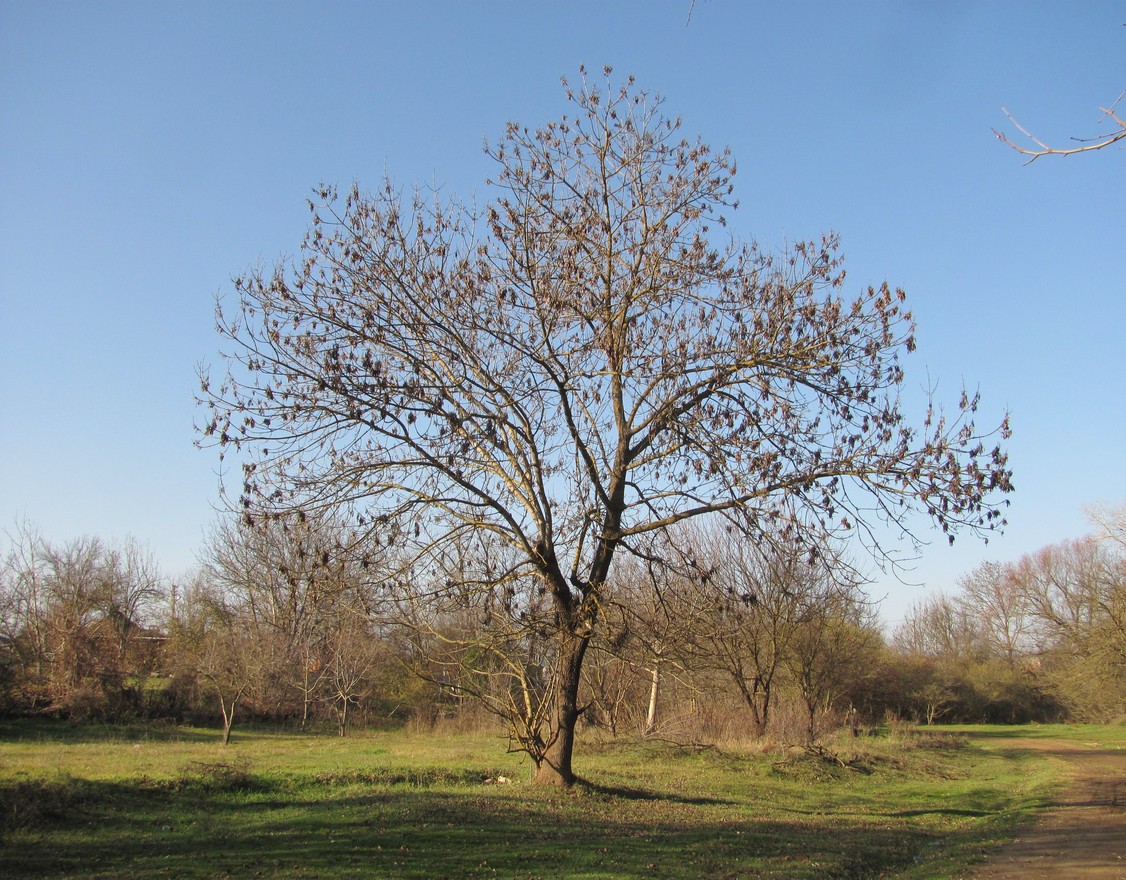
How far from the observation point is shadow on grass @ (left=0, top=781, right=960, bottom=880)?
7641 millimetres

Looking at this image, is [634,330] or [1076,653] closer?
[634,330]

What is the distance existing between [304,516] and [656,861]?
567cm

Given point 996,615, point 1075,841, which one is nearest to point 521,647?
point 1075,841

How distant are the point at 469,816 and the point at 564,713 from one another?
2344 mm

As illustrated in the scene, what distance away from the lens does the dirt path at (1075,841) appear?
8680mm

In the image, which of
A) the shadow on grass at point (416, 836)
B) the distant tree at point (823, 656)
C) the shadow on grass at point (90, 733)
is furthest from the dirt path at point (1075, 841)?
the shadow on grass at point (90, 733)

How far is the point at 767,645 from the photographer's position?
2661 centimetres

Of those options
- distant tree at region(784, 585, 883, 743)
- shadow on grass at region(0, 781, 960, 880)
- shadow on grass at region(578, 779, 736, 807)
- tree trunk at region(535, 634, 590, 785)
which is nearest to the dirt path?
shadow on grass at region(0, 781, 960, 880)

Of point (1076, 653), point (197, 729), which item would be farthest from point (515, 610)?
point (1076, 653)

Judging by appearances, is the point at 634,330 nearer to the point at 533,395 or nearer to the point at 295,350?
the point at 533,395

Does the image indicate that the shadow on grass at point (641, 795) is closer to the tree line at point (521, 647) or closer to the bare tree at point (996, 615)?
the tree line at point (521, 647)

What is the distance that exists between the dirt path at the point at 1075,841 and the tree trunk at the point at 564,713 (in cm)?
554

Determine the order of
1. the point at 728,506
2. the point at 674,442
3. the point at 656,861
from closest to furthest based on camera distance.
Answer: the point at 656,861 → the point at 728,506 → the point at 674,442

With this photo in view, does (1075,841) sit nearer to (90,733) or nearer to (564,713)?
(564,713)
